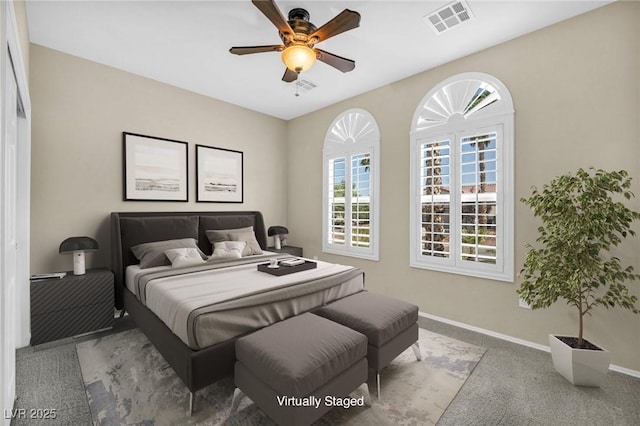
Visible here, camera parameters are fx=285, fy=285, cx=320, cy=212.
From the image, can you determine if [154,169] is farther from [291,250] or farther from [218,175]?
[291,250]

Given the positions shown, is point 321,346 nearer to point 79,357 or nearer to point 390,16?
point 79,357

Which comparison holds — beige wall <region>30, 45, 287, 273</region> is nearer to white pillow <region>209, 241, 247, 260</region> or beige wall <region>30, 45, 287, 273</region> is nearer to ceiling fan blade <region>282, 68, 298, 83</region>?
white pillow <region>209, 241, 247, 260</region>

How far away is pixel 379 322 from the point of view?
210cm

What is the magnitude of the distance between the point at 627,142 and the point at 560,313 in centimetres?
156

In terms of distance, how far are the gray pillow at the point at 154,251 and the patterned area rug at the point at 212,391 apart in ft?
2.72

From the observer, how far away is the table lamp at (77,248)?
280 cm

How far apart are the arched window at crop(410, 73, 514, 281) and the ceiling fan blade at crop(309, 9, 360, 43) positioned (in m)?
1.80

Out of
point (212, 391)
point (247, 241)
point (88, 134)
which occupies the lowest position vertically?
point (212, 391)

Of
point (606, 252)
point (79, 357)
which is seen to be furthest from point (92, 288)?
point (606, 252)

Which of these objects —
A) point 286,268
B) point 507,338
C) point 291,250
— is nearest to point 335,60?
point 286,268

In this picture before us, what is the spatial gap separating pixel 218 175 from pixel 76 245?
2.00 m

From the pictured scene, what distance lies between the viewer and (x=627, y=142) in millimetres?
2316

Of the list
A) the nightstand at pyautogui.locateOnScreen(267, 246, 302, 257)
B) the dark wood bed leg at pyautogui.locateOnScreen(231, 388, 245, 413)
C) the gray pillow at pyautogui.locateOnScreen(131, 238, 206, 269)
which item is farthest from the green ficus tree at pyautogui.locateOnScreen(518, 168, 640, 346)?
the gray pillow at pyautogui.locateOnScreen(131, 238, 206, 269)

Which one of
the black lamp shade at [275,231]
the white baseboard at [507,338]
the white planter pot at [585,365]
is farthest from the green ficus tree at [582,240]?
the black lamp shade at [275,231]
